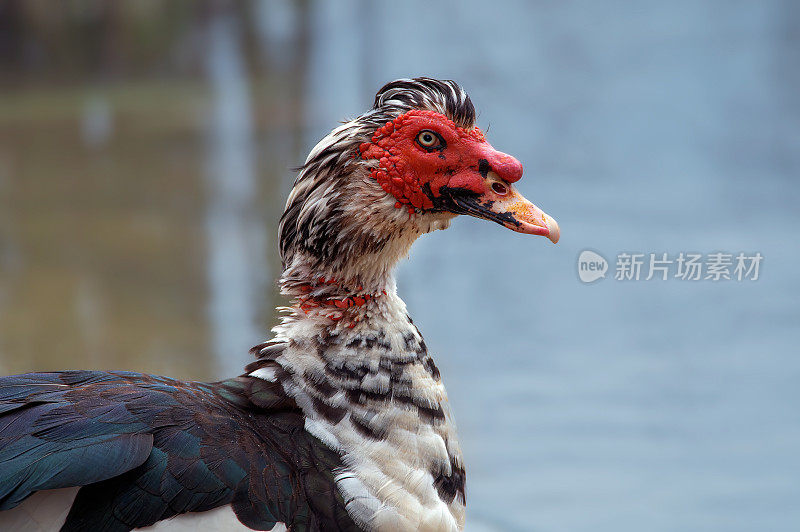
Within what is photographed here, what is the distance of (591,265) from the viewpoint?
15.3ft

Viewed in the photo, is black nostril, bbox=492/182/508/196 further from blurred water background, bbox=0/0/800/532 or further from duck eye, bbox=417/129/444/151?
blurred water background, bbox=0/0/800/532

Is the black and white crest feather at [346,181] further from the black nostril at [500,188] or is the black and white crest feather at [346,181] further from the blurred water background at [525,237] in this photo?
the blurred water background at [525,237]

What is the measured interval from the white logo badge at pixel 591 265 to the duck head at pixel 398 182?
2314mm

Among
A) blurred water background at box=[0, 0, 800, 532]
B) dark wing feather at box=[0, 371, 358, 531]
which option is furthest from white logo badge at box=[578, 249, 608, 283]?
dark wing feather at box=[0, 371, 358, 531]

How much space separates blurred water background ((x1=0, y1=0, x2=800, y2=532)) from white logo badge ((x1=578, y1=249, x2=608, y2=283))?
322mm

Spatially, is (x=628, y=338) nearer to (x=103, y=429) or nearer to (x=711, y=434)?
(x=711, y=434)

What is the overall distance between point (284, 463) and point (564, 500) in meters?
1.83

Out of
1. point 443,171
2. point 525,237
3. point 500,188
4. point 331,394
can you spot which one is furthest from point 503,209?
point 525,237

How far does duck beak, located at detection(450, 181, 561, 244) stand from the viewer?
6.92 ft

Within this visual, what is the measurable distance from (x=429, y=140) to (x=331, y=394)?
607 mm

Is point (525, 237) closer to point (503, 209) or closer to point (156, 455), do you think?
point (503, 209)

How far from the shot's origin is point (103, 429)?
6.31 ft

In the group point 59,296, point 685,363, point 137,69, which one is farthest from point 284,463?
point 137,69


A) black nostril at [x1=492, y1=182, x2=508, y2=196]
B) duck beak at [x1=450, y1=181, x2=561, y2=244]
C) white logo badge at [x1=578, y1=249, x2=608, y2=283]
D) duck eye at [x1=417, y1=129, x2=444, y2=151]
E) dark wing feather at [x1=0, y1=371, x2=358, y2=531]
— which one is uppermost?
duck eye at [x1=417, y1=129, x2=444, y2=151]
